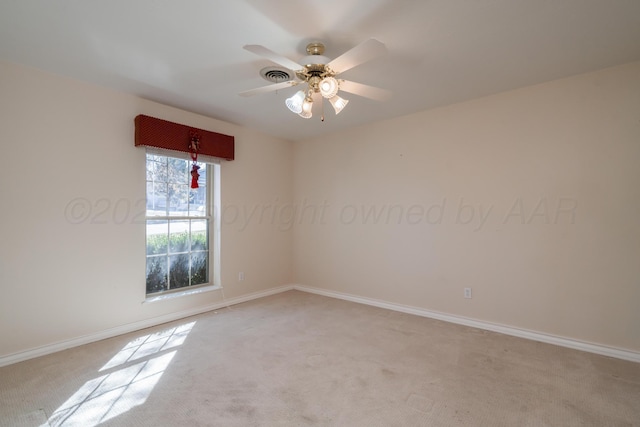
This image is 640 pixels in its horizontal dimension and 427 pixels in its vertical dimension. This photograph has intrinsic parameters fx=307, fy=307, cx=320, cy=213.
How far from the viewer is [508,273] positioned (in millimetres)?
3137

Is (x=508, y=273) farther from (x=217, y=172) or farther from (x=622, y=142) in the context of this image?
(x=217, y=172)

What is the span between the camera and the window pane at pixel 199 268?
3.92 m

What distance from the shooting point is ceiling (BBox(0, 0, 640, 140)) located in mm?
1882

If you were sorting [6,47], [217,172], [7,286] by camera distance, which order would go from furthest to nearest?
[217,172]
[7,286]
[6,47]

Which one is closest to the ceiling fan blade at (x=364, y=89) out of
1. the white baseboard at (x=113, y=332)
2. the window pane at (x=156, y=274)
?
the window pane at (x=156, y=274)

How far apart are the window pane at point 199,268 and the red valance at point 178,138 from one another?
131cm

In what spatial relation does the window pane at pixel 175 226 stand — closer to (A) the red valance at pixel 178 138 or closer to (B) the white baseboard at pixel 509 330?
(A) the red valance at pixel 178 138

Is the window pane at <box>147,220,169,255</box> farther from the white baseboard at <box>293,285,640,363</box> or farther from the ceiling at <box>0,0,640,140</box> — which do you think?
the white baseboard at <box>293,285,640,363</box>

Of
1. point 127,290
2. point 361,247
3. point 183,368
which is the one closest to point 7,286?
point 127,290

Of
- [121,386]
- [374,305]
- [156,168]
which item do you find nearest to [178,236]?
[156,168]

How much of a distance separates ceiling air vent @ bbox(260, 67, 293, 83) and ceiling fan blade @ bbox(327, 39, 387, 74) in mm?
683

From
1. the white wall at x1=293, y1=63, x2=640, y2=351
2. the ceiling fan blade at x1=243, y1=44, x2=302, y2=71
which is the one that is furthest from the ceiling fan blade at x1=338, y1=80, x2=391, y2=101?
the white wall at x1=293, y1=63, x2=640, y2=351

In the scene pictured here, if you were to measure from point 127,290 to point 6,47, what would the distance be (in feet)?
7.36

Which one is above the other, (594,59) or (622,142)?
(594,59)
